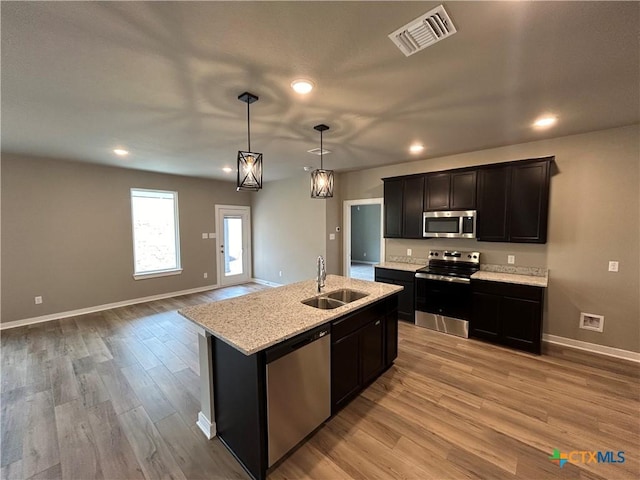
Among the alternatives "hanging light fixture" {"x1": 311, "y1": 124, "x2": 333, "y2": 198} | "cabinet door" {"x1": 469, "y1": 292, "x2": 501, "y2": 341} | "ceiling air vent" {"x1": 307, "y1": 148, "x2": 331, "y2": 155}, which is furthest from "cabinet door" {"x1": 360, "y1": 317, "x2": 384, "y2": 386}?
"ceiling air vent" {"x1": 307, "y1": 148, "x2": 331, "y2": 155}

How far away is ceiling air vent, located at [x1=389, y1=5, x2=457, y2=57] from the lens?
4.74 feet

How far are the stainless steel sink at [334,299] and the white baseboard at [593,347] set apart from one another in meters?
2.88

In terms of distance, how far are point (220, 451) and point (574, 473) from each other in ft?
7.86

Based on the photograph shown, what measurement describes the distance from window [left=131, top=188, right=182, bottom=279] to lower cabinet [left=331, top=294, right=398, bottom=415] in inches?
200

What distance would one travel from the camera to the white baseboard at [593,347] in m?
3.14

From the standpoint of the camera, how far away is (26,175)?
167 inches

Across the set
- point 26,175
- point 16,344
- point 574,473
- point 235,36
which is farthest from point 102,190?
point 574,473

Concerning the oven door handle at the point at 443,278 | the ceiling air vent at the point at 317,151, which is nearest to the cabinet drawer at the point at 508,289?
the oven door handle at the point at 443,278

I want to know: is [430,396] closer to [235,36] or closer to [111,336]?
[235,36]

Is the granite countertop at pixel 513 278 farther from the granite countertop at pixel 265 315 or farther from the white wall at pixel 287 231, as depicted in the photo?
the white wall at pixel 287 231

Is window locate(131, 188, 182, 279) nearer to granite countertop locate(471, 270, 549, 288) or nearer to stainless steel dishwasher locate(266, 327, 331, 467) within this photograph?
stainless steel dishwasher locate(266, 327, 331, 467)

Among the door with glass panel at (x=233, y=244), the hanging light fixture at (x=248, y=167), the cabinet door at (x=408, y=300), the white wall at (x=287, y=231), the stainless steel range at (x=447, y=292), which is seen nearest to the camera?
the hanging light fixture at (x=248, y=167)

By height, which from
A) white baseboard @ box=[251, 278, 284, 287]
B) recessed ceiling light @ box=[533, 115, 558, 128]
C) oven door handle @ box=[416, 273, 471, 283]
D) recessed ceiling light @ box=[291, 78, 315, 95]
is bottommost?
white baseboard @ box=[251, 278, 284, 287]

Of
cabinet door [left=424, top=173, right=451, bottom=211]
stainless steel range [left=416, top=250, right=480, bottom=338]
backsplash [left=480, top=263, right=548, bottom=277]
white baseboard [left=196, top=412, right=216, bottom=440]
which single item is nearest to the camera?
white baseboard [left=196, top=412, right=216, bottom=440]
